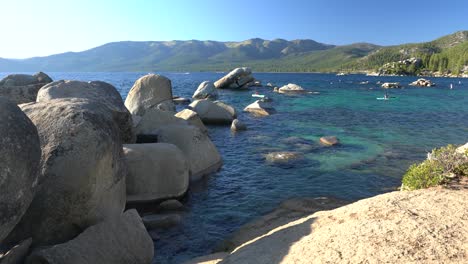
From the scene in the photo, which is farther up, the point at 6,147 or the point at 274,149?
the point at 6,147

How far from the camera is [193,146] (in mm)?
20406

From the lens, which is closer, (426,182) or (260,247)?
(260,247)

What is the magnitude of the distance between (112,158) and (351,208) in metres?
7.87

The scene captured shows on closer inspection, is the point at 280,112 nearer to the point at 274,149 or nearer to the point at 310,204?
the point at 274,149

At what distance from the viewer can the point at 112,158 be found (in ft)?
36.1

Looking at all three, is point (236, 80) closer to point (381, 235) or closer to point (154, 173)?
point (154, 173)

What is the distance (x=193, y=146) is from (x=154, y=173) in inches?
188

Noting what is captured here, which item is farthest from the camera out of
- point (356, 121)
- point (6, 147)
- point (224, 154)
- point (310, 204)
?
point (356, 121)

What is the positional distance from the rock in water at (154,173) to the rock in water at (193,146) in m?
2.67

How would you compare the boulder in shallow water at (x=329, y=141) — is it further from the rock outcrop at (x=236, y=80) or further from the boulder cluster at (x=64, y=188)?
the rock outcrop at (x=236, y=80)

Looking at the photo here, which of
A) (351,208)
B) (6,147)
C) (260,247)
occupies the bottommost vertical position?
(260,247)

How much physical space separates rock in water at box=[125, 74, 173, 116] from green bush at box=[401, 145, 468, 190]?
24.9 m

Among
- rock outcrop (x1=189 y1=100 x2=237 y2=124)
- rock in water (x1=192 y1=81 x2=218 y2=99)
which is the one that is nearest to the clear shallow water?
rock outcrop (x1=189 y1=100 x2=237 y2=124)

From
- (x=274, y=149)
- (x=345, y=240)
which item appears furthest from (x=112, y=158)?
(x=274, y=149)
